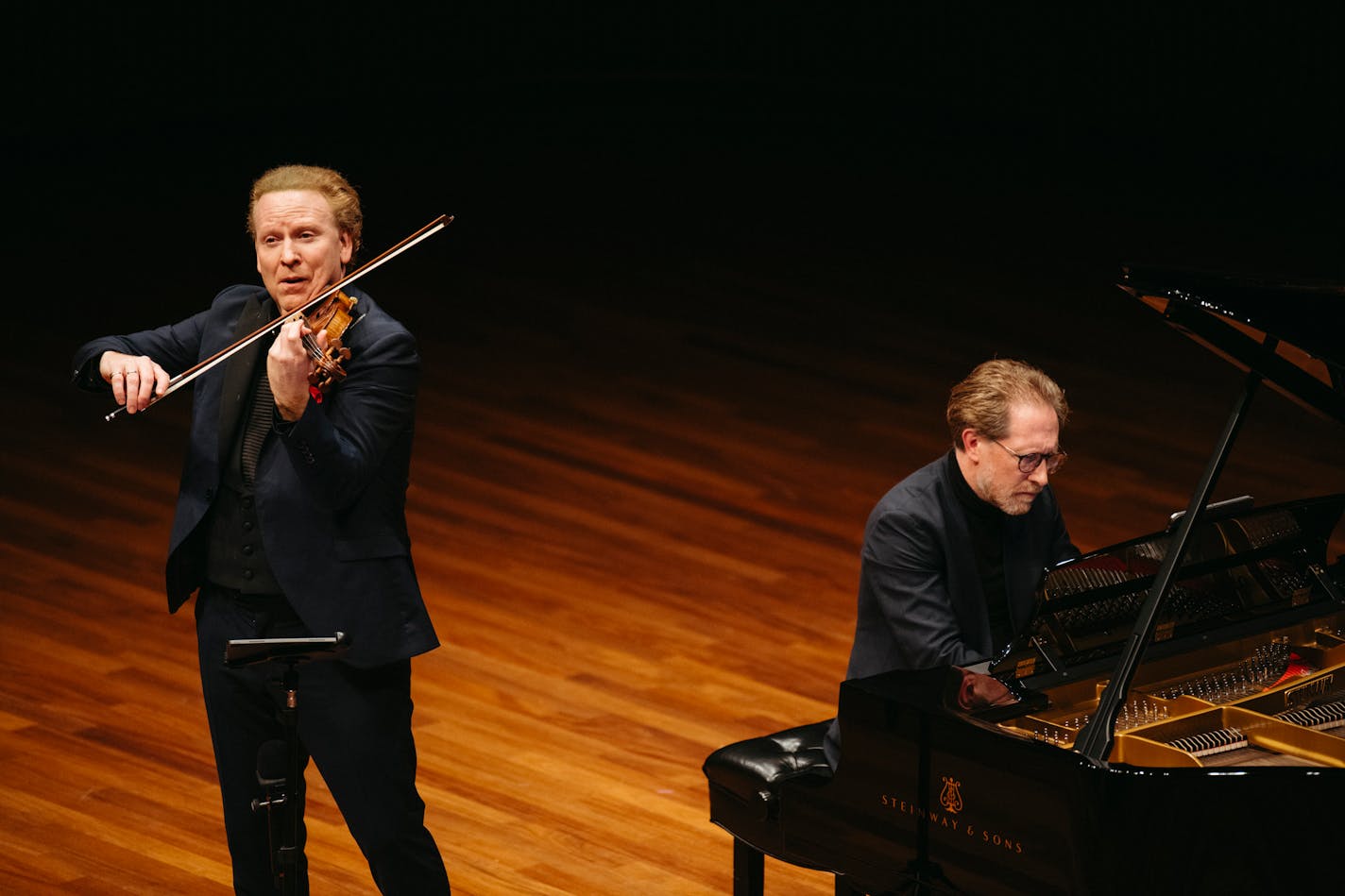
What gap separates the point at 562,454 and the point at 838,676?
1.72m

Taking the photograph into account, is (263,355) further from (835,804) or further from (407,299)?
(407,299)

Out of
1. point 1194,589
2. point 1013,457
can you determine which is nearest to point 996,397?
point 1013,457

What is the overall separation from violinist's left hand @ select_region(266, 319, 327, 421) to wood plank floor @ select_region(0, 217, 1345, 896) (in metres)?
1.46

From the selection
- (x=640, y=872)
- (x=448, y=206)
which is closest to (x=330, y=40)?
(x=448, y=206)

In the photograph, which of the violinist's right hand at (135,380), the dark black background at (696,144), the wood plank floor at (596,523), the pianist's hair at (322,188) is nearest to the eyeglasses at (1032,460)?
the pianist's hair at (322,188)

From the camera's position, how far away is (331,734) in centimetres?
291

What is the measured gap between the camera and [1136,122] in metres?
10.5

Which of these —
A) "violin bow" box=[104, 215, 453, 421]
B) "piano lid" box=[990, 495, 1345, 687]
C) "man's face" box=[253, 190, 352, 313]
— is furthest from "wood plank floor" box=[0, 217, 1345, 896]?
"man's face" box=[253, 190, 352, 313]

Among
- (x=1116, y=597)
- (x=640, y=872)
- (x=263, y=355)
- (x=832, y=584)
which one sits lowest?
(x=640, y=872)

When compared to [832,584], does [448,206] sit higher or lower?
higher

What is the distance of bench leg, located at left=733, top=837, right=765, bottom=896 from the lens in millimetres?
3303

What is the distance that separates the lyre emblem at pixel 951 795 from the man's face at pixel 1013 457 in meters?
0.60

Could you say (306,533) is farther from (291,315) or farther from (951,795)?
(951,795)

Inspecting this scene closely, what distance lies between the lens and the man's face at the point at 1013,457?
3.16m
